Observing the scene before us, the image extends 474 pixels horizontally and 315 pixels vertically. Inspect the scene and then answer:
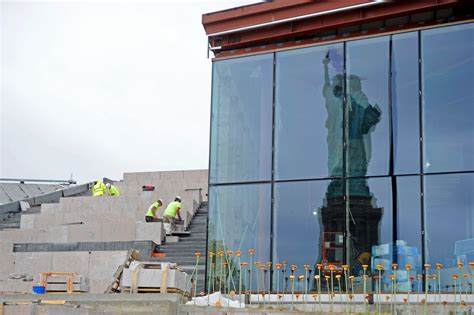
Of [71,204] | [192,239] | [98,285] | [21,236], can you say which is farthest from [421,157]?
[71,204]

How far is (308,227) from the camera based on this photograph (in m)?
16.8

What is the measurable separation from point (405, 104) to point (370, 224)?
2367mm

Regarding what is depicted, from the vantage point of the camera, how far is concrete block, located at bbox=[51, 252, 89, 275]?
2037cm

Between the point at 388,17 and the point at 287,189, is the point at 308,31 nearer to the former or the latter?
the point at 388,17

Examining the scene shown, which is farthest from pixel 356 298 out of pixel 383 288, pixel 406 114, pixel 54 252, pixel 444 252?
pixel 54 252

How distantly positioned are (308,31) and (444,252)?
17.1 feet

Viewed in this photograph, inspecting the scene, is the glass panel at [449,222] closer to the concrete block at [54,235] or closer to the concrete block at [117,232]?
the concrete block at [117,232]

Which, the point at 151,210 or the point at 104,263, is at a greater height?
the point at 151,210

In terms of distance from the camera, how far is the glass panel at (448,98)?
16.2m

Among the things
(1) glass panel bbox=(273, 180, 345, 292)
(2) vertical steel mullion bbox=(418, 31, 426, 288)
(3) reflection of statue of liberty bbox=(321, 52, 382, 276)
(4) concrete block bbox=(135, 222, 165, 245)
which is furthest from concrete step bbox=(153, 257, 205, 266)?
(2) vertical steel mullion bbox=(418, 31, 426, 288)

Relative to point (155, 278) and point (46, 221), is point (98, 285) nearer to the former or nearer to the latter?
point (155, 278)

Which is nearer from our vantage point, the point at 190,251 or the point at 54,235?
the point at 190,251

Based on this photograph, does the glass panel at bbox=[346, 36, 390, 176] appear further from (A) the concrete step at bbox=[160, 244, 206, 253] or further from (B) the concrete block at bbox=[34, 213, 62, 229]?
(B) the concrete block at bbox=[34, 213, 62, 229]

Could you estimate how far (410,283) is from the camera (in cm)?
1576
